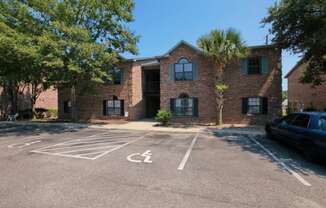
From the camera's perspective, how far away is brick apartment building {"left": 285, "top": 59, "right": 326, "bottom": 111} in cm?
2339

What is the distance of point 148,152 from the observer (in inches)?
352

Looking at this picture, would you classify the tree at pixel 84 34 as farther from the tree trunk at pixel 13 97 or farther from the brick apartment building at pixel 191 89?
the tree trunk at pixel 13 97

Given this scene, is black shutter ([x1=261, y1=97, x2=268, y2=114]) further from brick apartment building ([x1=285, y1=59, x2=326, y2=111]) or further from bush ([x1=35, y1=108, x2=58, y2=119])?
bush ([x1=35, y1=108, x2=58, y2=119])

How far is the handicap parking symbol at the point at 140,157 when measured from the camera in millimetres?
7695

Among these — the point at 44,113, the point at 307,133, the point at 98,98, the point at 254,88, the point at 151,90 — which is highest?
the point at 151,90

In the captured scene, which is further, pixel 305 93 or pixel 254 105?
pixel 305 93

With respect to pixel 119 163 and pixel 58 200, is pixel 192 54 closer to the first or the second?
pixel 119 163

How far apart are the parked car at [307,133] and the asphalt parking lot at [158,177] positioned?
0.45m

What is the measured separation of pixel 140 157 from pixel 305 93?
86.7 ft

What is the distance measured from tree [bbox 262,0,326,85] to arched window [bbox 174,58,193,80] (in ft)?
23.7

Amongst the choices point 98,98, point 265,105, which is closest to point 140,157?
point 265,105

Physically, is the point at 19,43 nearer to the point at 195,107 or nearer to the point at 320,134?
the point at 195,107

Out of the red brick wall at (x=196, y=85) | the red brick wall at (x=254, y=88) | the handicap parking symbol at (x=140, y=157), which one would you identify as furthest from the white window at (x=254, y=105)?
the handicap parking symbol at (x=140, y=157)

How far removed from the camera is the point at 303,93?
27609 millimetres
